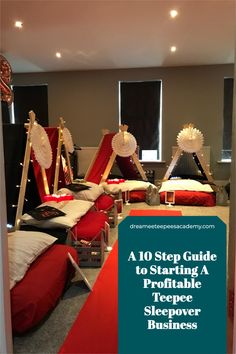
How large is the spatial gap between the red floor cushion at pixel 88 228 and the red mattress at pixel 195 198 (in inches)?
85.1

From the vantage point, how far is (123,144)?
18.4ft

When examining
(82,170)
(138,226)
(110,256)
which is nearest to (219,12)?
(110,256)

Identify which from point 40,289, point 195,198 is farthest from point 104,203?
point 40,289

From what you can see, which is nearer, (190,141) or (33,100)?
(190,141)

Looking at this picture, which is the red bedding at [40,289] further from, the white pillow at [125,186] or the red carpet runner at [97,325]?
the white pillow at [125,186]

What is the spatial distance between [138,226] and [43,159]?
2.63 metres

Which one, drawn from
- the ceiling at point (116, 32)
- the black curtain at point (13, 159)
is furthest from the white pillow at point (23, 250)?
the ceiling at point (116, 32)

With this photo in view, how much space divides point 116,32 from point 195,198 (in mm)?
2686

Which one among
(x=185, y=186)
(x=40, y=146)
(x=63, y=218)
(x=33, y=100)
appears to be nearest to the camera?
(x=63, y=218)

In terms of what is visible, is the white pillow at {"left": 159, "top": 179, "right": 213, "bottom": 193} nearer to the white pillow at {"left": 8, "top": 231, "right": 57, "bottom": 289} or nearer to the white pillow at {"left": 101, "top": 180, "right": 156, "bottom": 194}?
the white pillow at {"left": 101, "top": 180, "right": 156, "bottom": 194}

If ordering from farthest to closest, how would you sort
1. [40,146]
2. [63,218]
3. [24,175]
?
[40,146], [24,175], [63,218]

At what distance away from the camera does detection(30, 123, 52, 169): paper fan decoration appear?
343 centimetres

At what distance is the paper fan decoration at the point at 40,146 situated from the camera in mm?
3434

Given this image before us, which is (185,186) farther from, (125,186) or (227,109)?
(227,109)
